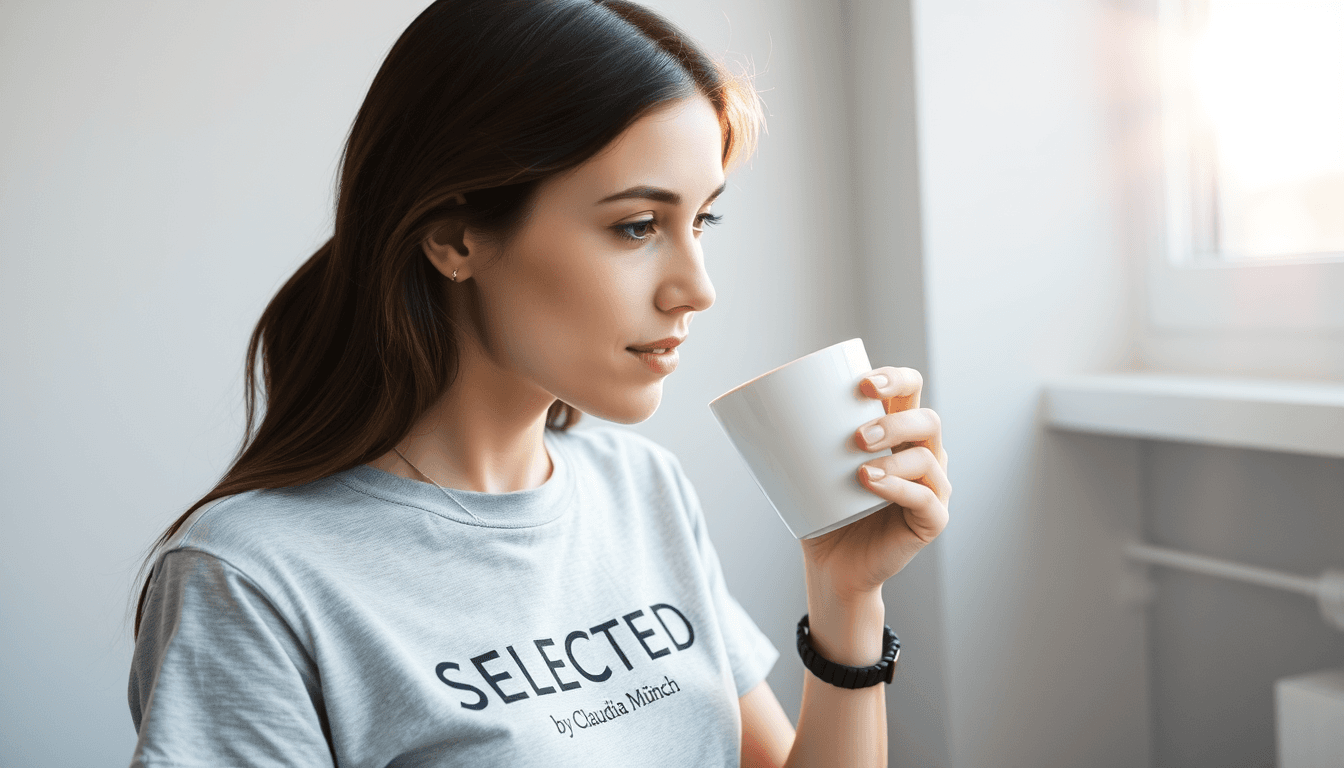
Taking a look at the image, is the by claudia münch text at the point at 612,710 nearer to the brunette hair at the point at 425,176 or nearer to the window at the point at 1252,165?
the brunette hair at the point at 425,176

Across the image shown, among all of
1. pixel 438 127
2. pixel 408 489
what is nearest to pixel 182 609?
pixel 408 489

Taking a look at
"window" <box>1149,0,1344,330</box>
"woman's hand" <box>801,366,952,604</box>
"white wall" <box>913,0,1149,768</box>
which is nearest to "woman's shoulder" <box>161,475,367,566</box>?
"woman's hand" <box>801,366,952,604</box>

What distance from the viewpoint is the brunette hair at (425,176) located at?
2.39ft

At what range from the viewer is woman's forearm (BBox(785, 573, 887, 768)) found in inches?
35.0

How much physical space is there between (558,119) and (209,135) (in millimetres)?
681

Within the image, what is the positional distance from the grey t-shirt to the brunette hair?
6 centimetres

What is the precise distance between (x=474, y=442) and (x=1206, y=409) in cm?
89

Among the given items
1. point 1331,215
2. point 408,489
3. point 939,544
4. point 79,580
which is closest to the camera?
point 408,489

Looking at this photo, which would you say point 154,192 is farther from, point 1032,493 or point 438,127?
point 1032,493

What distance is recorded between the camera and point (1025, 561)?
1.44m

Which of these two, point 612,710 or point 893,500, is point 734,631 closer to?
point 612,710

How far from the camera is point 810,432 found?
0.68 metres

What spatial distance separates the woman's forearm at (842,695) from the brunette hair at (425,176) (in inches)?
15.9

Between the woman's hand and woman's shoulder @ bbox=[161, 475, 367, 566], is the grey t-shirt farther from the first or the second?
the woman's hand
